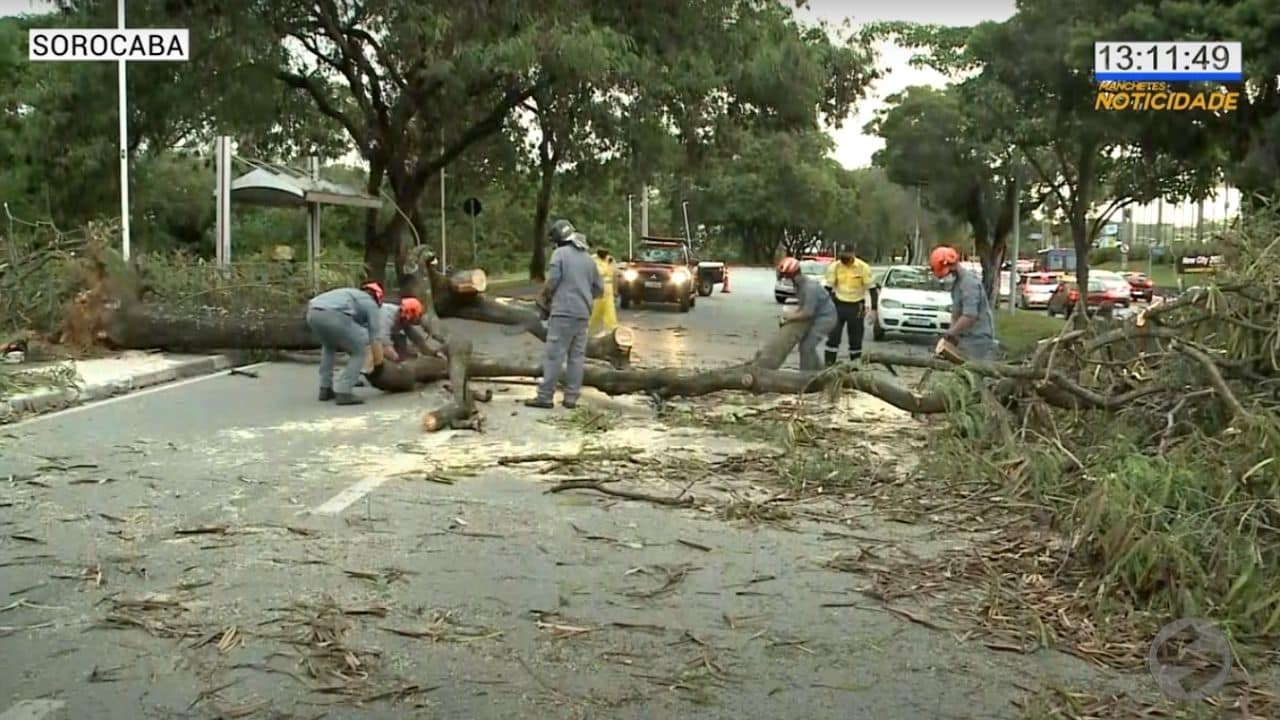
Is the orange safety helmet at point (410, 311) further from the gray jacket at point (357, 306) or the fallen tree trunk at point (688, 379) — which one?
the gray jacket at point (357, 306)

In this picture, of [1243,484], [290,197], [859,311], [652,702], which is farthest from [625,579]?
[290,197]

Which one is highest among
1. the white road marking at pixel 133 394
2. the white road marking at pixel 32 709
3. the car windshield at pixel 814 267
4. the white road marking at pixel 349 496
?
the car windshield at pixel 814 267

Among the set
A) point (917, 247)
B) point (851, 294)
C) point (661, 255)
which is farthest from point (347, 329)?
point (917, 247)

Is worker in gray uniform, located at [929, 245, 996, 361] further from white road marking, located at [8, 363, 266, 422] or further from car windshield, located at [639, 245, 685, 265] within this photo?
car windshield, located at [639, 245, 685, 265]

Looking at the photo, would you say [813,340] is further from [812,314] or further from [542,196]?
[542,196]

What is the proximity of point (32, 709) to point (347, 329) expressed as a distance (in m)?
7.66

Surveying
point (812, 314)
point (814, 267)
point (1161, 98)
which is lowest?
point (812, 314)

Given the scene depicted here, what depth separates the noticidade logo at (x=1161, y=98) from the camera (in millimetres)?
17125

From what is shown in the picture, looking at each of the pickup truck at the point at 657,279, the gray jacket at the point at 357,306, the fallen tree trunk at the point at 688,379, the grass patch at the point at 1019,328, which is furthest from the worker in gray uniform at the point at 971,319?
the pickup truck at the point at 657,279

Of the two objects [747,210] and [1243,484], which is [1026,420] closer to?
[1243,484]

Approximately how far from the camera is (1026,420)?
26.8ft

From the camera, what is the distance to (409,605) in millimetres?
5566
